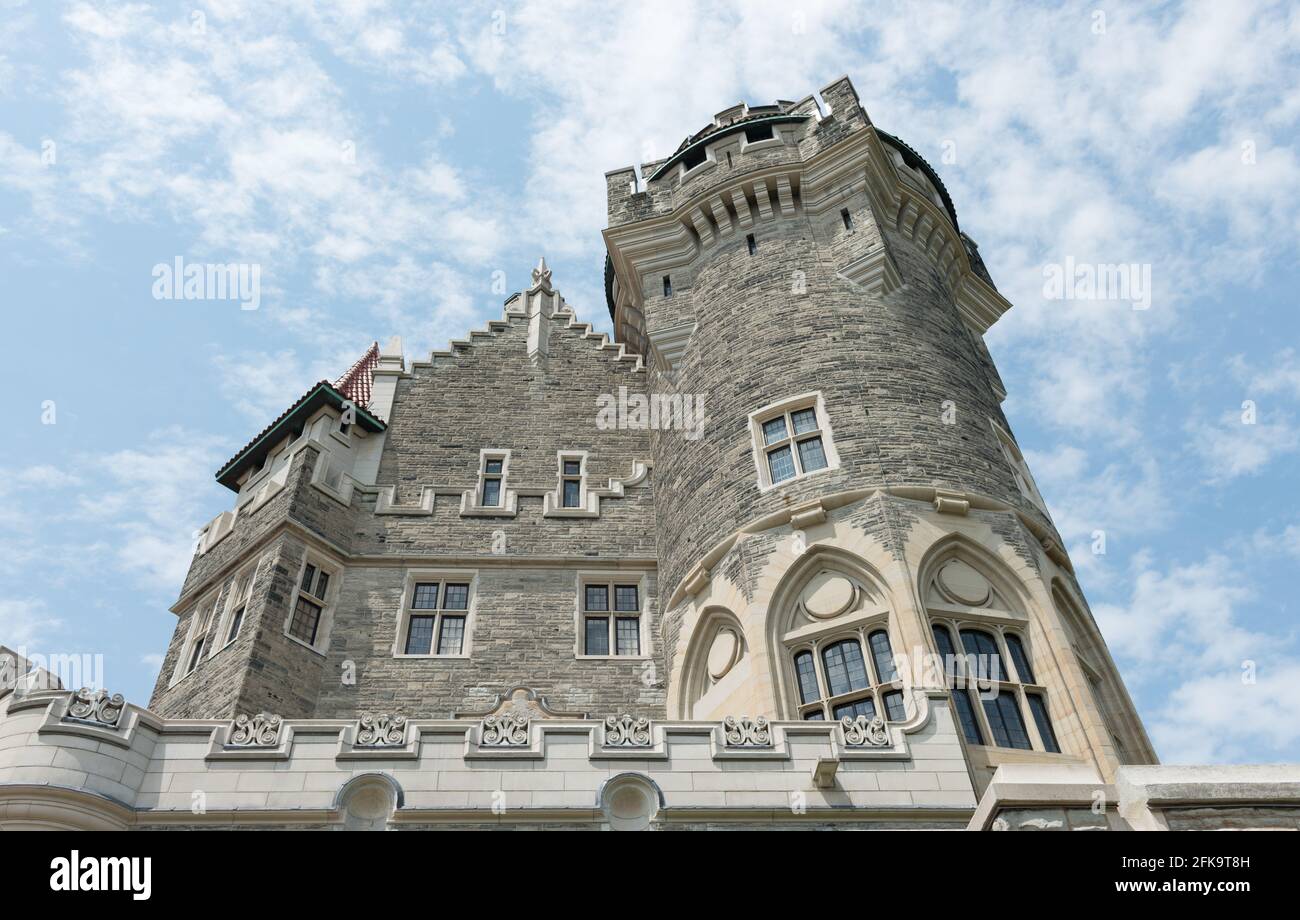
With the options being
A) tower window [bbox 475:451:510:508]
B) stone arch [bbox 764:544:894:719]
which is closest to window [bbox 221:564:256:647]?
tower window [bbox 475:451:510:508]

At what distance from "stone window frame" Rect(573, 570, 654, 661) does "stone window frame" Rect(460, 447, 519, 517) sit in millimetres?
2160

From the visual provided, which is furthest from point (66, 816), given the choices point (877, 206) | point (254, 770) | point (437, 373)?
point (877, 206)

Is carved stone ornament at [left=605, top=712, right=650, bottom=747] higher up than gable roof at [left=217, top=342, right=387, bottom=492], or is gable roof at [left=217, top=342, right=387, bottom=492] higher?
gable roof at [left=217, top=342, right=387, bottom=492]

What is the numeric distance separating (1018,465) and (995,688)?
607cm

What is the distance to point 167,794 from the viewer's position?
1023 cm

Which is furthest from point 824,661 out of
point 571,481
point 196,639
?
point 196,639

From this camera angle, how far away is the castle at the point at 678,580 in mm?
10281

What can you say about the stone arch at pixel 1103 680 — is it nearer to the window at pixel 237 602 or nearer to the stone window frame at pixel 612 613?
the stone window frame at pixel 612 613

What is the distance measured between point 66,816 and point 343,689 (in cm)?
602

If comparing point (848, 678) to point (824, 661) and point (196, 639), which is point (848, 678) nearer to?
point (824, 661)

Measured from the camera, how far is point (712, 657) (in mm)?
14523

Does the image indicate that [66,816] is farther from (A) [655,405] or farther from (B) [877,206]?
(B) [877,206]

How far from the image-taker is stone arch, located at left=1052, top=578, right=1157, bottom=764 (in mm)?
13484

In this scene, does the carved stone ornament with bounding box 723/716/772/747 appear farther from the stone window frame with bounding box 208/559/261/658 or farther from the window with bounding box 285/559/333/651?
the stone window frame with bounding box 208/559/261/658
